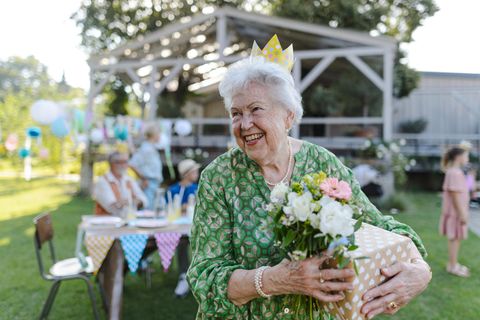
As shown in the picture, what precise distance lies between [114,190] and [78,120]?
4600 mm

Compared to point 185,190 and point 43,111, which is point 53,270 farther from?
point 43,111

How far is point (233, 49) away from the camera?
1394 cm

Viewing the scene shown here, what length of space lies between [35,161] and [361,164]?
17518 mm

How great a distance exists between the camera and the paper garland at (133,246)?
11.3 ft

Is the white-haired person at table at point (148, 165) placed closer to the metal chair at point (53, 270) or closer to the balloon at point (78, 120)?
the balloon at point (78, 120)

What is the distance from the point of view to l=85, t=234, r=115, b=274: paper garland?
3496 mm

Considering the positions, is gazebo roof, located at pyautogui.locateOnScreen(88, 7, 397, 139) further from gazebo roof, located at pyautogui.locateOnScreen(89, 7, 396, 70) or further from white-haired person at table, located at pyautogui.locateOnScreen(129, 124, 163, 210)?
white-haired person at table, located at pyautogui.locateOnScreen(129, 124, 163, 210)

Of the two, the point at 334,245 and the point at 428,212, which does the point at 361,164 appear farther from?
the point at 334,245

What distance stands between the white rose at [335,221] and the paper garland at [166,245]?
106 inches

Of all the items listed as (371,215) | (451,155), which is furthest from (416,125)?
(371,215)

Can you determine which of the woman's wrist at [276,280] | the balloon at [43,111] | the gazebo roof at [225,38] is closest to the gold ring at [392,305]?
the woman's wrist at [276,280]

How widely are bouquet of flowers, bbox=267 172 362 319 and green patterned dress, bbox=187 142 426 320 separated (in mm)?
207

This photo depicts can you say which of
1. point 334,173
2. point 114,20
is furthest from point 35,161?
point 334,173

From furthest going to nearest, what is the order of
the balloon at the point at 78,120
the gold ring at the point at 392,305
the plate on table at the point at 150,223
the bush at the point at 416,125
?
1. the bush at the point at 416,125
2. the balloon at the point at 78,120
3. the plate on table at the point at 150,223
4. the gold ring at the point at 392,305
